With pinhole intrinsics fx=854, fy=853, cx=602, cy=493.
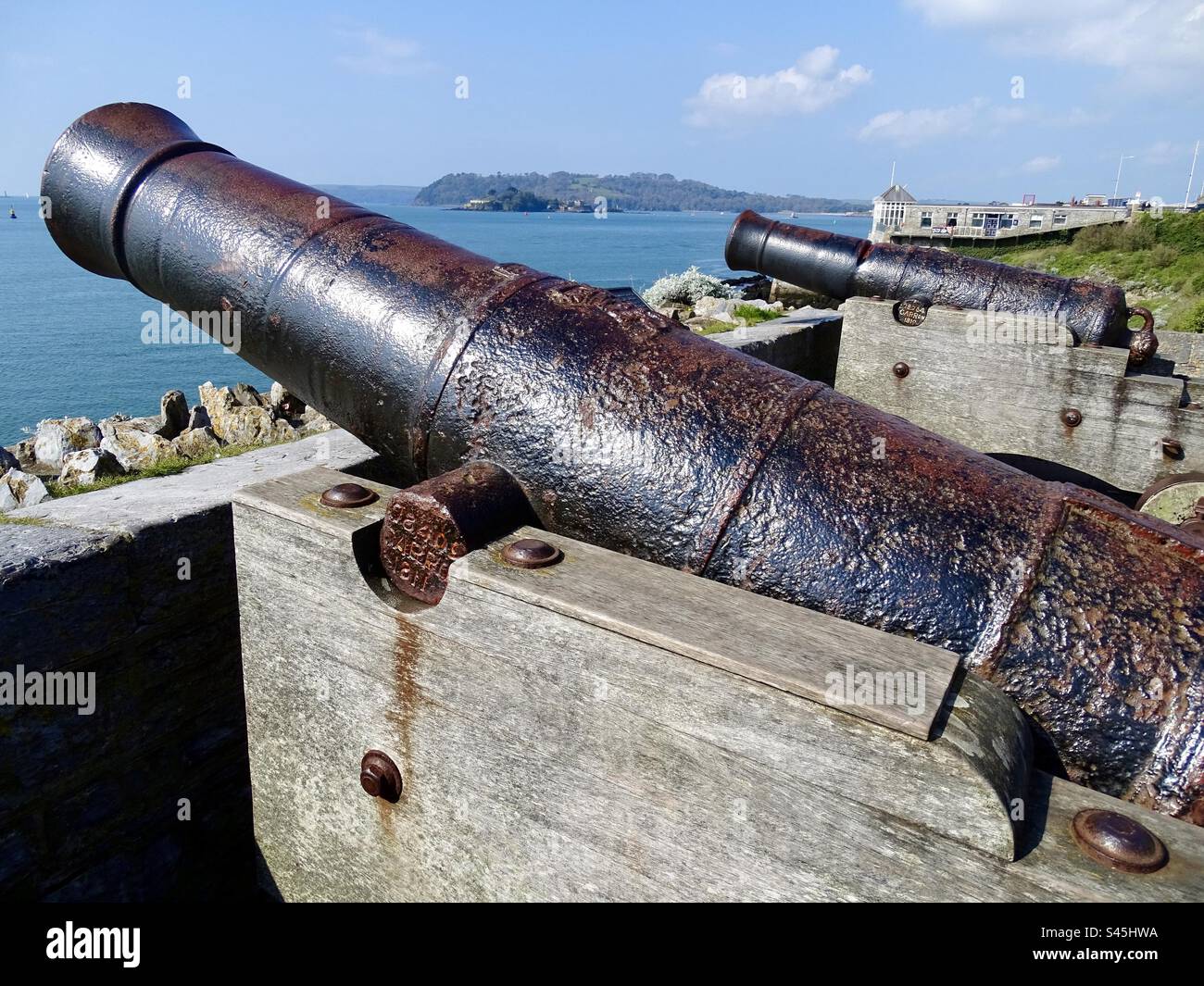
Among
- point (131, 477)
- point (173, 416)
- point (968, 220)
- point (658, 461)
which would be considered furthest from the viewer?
point (968, 220)

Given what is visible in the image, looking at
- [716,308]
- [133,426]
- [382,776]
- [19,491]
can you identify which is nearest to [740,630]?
[382,776]

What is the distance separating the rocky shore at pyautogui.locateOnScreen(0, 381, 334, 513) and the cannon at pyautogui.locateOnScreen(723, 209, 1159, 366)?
13.7ft

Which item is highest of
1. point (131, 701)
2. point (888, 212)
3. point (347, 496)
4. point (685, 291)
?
point (888, 212)

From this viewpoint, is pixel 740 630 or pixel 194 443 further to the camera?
pixel 194 443

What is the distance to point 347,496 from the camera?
8.14 ft

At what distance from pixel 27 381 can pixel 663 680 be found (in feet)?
68.9

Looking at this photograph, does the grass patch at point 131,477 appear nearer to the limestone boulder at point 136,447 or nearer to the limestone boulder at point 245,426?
the limestone boulder at point 136,447

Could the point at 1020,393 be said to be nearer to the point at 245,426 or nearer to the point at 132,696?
the point at 245,426

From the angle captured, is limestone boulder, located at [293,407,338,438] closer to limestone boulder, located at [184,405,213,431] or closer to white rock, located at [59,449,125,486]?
limestone boulder, located at [184,405,213,431]

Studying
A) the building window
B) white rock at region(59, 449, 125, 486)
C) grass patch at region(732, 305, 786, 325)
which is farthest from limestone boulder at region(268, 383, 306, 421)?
the building window

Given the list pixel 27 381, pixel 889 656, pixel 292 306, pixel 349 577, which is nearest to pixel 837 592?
pixel 889 656

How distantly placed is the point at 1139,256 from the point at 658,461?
25.8 m

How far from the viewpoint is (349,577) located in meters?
2.30
